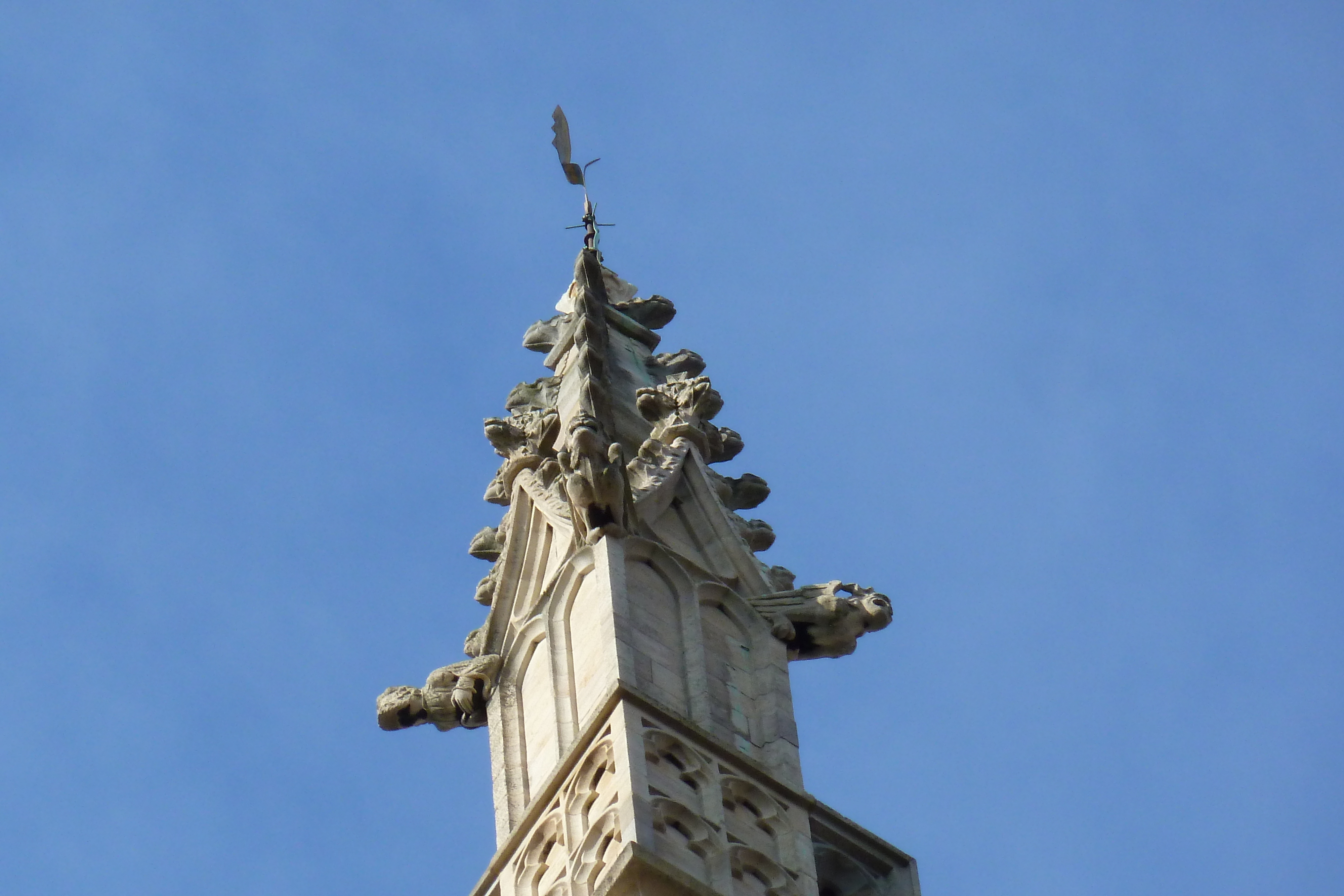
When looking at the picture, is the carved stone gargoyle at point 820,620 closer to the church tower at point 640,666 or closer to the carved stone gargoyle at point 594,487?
the church tower at point 640,666

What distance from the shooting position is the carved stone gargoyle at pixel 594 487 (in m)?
20.7

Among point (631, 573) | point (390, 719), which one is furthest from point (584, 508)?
point (390, 719)

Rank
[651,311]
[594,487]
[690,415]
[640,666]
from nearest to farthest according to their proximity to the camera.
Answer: [640,666]
[594,487]
[690,415]
[651,311]

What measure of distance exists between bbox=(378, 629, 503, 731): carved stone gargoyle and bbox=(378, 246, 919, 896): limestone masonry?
1 centimetres

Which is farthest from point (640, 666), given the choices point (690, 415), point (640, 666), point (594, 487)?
point (690, 415)

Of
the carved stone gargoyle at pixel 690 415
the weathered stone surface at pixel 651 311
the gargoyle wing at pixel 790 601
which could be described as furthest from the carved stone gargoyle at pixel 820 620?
the weathered stone surface at pixel 651 311

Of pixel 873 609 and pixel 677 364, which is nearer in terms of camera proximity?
pixel 873 609

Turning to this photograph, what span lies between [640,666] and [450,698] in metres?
2.16

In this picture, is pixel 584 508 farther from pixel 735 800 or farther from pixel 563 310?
pixel 563 310

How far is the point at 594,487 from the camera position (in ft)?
68.0

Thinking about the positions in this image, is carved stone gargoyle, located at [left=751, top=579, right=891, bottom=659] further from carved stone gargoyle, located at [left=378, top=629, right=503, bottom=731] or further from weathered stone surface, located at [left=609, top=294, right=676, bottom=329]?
weathered stone surface, located at [left=609, top=294, right=676, bottom=329]

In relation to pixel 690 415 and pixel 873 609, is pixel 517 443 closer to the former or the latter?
pixel 690 415

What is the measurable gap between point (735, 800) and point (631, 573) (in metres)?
2.07

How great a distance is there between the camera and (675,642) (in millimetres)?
20234
